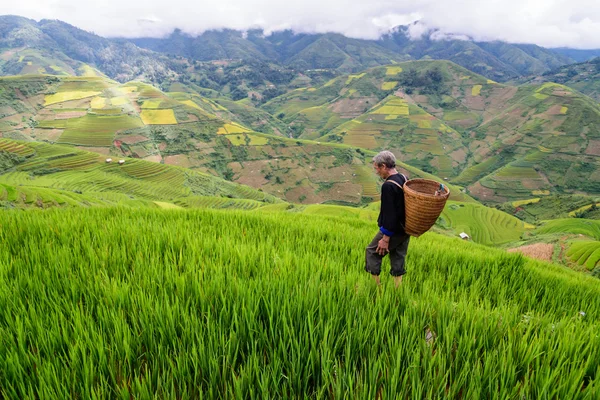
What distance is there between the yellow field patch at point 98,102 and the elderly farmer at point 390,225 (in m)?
171

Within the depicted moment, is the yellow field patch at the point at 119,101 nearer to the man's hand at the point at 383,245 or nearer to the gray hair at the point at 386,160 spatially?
the gray hair at the point at 386,160

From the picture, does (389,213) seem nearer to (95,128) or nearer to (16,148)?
(16,148)

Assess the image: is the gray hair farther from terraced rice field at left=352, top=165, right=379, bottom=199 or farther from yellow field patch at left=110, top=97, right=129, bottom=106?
yellow field patch at left=110, top=97, right=129, bottom=106

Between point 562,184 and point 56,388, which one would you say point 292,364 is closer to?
point 56,388

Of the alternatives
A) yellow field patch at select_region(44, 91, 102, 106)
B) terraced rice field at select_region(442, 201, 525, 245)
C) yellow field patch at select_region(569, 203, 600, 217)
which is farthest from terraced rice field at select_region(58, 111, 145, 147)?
yellow field patch at select_region(569, 203, 600, 217)

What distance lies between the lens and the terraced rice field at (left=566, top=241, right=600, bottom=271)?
752 inches

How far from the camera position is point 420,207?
3.23 metres

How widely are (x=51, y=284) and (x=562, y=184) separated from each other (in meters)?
191

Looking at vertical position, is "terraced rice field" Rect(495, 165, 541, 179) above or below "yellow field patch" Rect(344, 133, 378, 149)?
below

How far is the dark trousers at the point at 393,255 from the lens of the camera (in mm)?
3801

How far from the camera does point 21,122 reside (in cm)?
12012

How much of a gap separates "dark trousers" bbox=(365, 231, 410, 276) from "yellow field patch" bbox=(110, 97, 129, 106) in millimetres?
173970

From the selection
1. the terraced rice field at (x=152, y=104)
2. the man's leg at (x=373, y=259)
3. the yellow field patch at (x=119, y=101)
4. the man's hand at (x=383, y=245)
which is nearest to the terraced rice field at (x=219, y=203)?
the man's leg at (x=373, y=259)

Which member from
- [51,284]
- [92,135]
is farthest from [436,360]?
[92,135]
